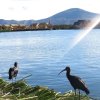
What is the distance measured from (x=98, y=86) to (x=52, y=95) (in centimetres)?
1326

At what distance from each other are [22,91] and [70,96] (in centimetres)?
277

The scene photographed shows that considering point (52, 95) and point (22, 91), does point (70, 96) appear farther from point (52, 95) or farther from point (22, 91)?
point (22, 91)

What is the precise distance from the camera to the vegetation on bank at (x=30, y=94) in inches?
719

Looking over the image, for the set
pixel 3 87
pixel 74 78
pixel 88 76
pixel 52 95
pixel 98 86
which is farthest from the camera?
pixel 88 76

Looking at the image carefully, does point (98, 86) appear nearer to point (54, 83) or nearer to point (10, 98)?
point (54, 83)

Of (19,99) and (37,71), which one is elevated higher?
(19,99)

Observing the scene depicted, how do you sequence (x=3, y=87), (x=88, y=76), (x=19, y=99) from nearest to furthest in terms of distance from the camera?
1. (x=19, y=99)
2. (x=3, y=87)
3. (x=88, y=76)

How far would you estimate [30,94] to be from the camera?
20.0m

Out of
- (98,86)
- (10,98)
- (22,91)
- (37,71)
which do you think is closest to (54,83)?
(98,86)

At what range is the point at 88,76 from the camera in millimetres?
37719

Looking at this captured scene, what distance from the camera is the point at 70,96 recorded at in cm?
1978

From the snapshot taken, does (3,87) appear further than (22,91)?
Yes

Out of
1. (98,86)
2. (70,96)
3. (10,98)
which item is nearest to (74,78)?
(70,96)

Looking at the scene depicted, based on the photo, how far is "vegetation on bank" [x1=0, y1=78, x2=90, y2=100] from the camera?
59.9 ft
